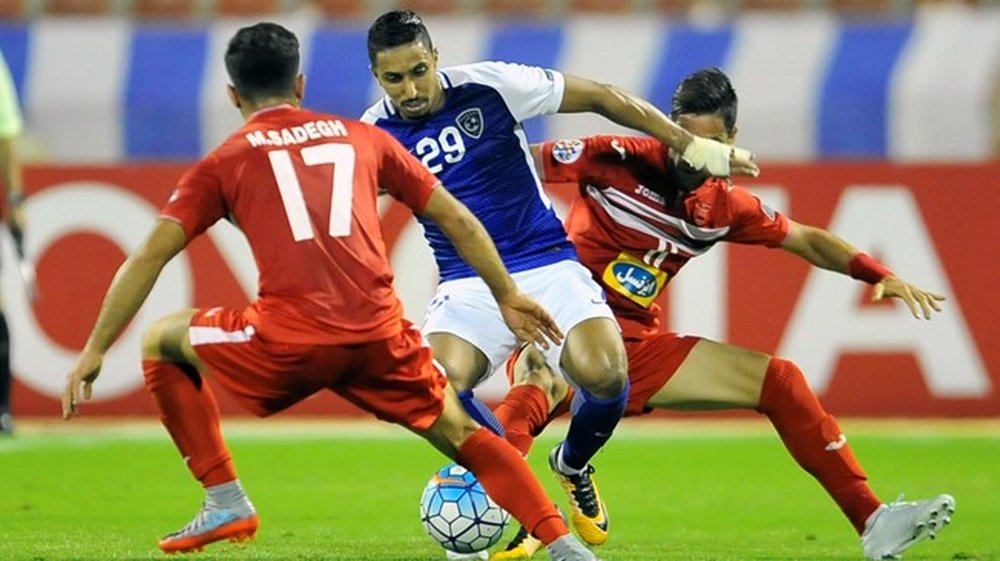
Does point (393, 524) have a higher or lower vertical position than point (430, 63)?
lower

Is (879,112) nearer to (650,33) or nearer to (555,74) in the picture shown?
(650,33)

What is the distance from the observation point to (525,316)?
570 cm

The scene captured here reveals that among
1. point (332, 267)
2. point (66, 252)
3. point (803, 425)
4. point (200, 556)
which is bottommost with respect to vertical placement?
point (66, 252)

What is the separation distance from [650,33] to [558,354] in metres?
8.55

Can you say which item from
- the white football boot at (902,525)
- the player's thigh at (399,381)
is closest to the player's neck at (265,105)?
the player's thigh at (399,381)

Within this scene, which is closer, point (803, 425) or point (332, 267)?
point (332, 267)

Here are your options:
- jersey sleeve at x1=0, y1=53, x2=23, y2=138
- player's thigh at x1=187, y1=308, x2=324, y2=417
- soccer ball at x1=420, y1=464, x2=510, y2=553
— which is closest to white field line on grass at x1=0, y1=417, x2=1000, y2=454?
jersey sleeve at x1=0, y1=53, x2=23, y2=138

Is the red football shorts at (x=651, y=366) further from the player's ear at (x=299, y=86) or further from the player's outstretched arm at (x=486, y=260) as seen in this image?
the player's ear at (x=299, y=86)

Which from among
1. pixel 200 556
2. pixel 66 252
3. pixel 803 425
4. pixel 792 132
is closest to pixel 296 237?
pixel 200 556

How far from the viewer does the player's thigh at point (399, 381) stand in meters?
5.68

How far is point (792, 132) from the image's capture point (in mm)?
14406

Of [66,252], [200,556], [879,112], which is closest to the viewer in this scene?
[200,556]

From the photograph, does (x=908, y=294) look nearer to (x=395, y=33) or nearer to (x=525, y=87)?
(x=525, y=87)

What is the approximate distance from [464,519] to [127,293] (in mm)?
1509
